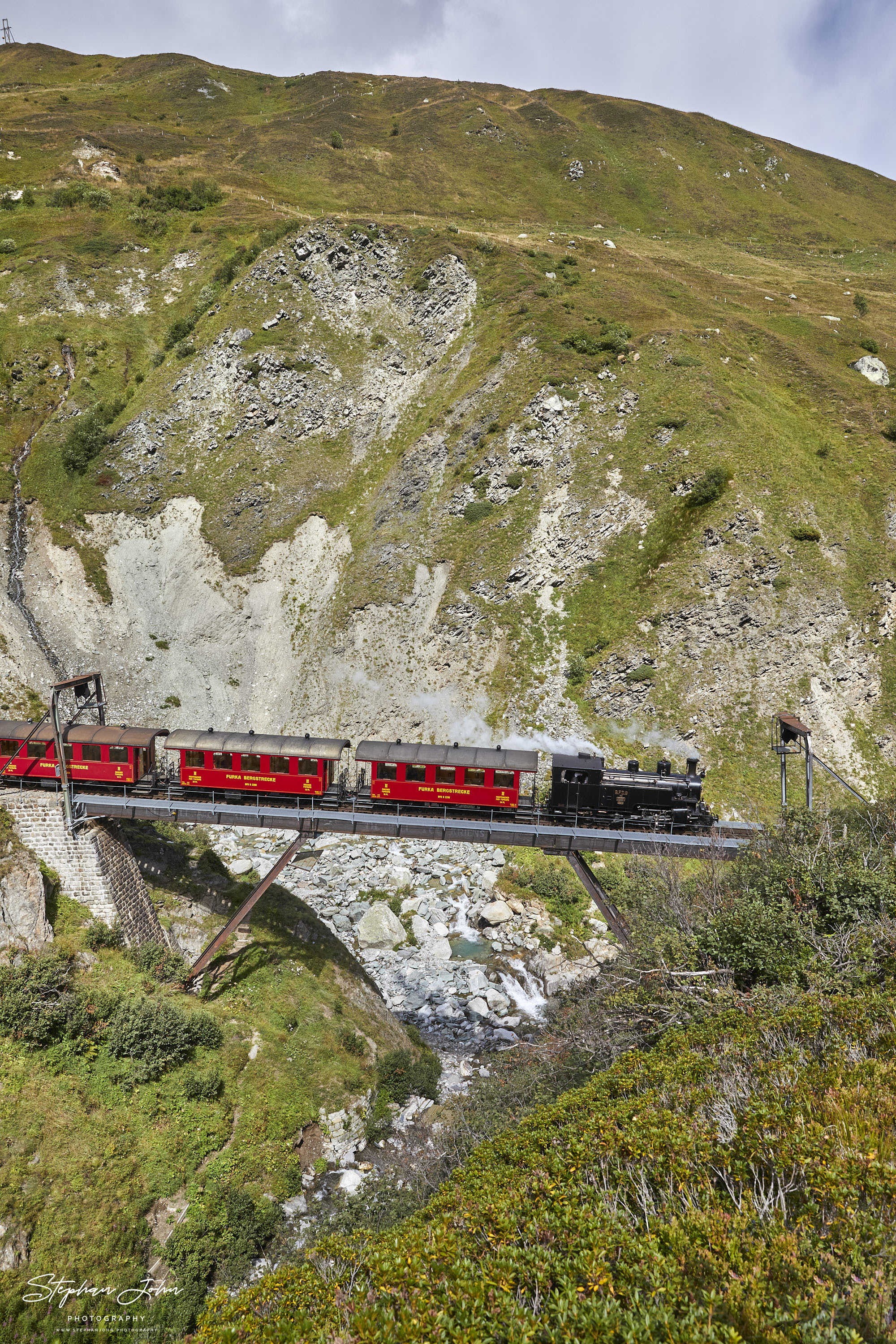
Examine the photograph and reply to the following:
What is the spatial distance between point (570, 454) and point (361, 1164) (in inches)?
2029

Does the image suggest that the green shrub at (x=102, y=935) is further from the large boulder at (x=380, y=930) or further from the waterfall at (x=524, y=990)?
the waterfall at (x=524, y=990)

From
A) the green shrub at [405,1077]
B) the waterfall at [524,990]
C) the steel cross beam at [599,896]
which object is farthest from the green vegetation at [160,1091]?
the steel cross beam at [599,896]

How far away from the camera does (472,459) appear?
56.6 meters

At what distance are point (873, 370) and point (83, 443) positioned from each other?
79.5m

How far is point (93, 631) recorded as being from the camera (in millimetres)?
51812

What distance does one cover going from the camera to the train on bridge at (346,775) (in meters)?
26.5

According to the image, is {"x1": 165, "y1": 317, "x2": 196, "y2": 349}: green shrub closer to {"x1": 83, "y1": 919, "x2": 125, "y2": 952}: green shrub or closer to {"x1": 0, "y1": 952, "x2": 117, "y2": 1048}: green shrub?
{"x1": 83, "y1": 919, "x2": 125, "y2": 952}: green shrub

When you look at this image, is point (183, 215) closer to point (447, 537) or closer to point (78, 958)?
point (447, 537)

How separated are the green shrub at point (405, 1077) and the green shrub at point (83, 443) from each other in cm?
5905

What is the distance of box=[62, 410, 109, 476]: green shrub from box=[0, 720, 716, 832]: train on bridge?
132 ft

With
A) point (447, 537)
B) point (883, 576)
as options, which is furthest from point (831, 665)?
point (447, 537)

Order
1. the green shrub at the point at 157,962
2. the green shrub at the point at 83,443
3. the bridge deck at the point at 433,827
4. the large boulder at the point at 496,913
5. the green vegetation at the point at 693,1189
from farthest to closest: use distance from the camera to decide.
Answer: the green shrub at the point at 83,443, the large boulder at the point at 496,913, the green shrub at the point at 157,962, the bridge deck at the point at 433,827, the green vegetation at the point at 693,1189

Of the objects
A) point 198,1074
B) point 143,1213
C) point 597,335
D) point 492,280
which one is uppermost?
point 492,280

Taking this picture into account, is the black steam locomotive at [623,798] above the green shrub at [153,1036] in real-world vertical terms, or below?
above
